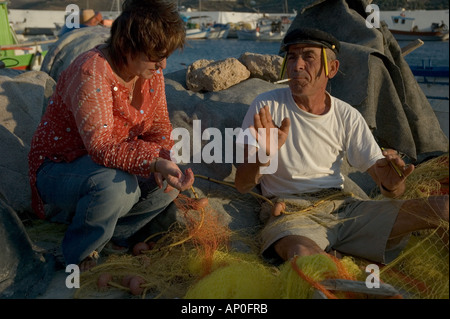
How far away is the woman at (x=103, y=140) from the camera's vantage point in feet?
9.43

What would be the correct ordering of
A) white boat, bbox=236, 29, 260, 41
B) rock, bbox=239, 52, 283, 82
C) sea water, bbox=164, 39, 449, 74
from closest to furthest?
rock, bbox=239, 52, 283, 82 → sea water, bbox=164, 39, 449, 74 → white boat, bbox=236, 29, 260, 41

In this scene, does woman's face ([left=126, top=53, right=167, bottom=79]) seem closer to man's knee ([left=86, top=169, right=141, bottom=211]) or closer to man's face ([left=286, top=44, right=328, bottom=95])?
man's knee ([left=86, top=169, right=141, bottom=211])

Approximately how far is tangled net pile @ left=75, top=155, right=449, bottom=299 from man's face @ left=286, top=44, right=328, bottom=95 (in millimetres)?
1062

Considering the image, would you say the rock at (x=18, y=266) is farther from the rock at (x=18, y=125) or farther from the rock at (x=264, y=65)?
the rock at (x=264, y=65)

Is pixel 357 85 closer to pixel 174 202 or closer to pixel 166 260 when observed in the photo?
pixel 174 202

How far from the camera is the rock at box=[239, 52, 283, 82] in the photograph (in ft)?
16.0

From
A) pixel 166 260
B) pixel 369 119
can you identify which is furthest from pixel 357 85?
pixel 166 260

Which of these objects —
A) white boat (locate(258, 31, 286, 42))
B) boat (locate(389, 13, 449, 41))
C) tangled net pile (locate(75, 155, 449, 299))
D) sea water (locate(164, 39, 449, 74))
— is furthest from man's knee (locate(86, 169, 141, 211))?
white boat (locate(258, 31, 286, 42))

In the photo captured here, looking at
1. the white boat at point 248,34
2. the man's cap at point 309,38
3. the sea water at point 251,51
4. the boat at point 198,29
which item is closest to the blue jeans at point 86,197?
the sea water at point 251,51

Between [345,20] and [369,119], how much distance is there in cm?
142

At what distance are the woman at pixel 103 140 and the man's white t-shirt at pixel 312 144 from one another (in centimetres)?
81

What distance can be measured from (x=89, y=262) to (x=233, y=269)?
3.27ft

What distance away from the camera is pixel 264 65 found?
491 cm

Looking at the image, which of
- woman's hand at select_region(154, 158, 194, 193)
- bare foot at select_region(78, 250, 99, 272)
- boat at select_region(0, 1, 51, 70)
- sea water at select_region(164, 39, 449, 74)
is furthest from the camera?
boat at select_region(0, 1, 51, 70)
